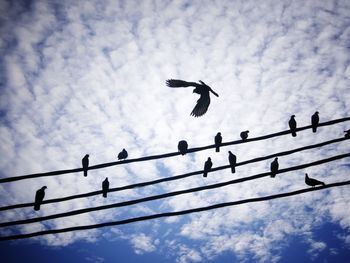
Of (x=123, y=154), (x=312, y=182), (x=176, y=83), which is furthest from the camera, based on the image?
(x=123, y=154)

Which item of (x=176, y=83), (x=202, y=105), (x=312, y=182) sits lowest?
(x=312, y=182)

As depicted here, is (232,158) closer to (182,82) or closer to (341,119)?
(182,82)

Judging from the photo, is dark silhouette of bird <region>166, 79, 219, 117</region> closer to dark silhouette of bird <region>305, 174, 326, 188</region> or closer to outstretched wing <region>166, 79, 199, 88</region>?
outstretched wing <region>166, 79, 199, 88</region>

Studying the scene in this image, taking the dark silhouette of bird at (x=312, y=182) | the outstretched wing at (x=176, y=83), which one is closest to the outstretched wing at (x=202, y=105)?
the outstretched wing at (x=176, y=83)

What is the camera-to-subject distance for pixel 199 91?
9.02 meters

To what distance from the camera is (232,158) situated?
34.2 ft

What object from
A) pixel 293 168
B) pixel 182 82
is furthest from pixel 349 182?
pixel 182 82

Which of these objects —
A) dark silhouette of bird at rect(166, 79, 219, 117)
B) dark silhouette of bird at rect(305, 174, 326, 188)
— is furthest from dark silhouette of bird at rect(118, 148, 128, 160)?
dark silhouette of bird at rect(305, 174, 326, 188)

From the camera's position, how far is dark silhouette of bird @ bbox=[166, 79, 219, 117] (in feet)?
28.2

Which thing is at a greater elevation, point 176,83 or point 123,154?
point 176,83

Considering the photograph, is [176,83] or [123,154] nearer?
[176,83]

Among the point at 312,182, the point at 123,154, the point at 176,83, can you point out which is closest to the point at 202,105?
the point at 176,83

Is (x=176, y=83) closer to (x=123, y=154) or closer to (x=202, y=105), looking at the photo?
(x=202, y=105)

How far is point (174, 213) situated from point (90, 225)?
1.43 m
